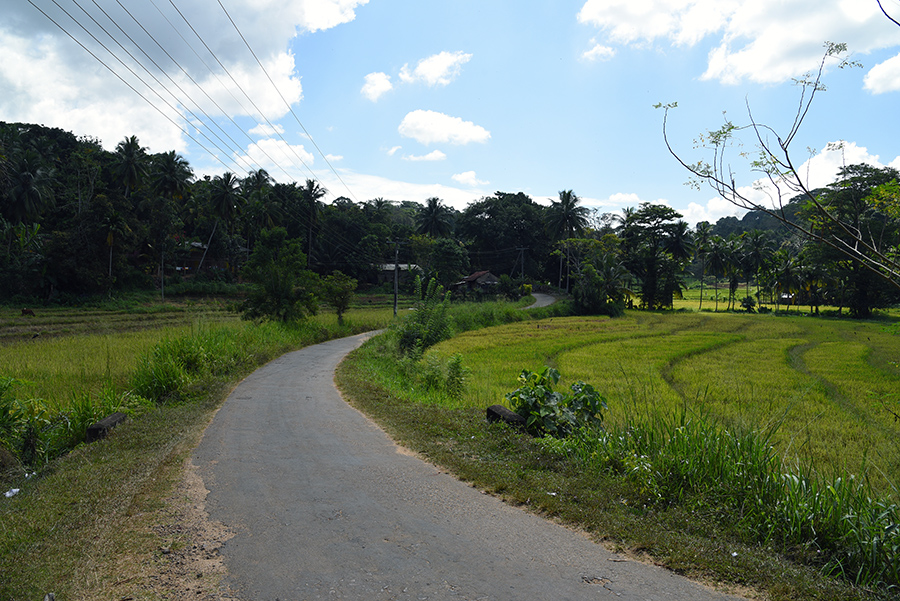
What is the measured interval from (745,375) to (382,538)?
638 inches

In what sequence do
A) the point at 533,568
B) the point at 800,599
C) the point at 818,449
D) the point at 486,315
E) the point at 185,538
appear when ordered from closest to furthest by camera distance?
the point at 800,599 → the point at 533,568 → the point at 185,538 → the point at 818,449 → the point at 486,315

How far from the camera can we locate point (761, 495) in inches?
181

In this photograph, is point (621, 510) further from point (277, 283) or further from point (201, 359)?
point (277, 283)

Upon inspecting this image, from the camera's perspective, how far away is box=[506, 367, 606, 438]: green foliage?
23.3 feet

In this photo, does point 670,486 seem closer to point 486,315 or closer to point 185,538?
point 185,538

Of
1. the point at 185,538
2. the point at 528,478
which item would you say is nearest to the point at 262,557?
the point at 185,538

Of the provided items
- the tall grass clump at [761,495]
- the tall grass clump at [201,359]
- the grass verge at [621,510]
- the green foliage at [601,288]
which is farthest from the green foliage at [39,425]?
the green foliage at [601,288]

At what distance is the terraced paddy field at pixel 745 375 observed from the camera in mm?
8078

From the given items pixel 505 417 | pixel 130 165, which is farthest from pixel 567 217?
pixel 505 417

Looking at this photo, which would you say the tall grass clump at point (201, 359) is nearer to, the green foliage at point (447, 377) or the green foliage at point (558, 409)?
the green foliage at point (447, 377)

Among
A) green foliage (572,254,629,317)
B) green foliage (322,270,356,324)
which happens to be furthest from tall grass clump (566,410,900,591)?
green foliage (572,254,629,317)

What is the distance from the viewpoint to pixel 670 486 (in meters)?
5.13

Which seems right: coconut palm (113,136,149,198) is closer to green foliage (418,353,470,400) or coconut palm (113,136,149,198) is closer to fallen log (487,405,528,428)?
green foliage (418,353,470,400)

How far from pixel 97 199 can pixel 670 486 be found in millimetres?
45401
